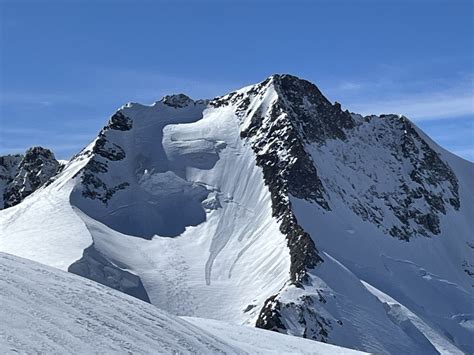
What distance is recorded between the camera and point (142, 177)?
13250 centimetres

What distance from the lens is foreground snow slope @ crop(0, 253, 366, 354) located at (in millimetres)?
46281

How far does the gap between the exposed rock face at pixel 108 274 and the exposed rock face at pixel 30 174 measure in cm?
5461

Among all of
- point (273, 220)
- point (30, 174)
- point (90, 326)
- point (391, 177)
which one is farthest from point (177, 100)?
point (90, 326)

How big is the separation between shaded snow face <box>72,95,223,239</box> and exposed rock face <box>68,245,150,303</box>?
46.3ft

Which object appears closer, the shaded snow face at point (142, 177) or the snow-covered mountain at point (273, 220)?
the snow-covered mountain at point (273, 220)

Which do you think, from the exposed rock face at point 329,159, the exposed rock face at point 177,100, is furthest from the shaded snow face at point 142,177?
the exposed rock face at point 329,159

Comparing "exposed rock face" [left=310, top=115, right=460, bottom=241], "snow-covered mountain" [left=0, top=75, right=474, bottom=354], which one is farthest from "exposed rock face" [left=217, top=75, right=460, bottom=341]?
"snow-covered mountain" [left=0, top=75, right=474, bottom=354]

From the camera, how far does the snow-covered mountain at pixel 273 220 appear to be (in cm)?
10469

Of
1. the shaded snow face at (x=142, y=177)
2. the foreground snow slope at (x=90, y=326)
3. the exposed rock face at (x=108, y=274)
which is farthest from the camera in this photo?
the shaded snow face at (x=142, y=177)

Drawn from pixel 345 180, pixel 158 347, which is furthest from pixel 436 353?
pixel 158 347

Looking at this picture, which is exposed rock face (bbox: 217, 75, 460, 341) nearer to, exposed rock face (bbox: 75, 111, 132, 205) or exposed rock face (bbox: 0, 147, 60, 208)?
exposed rock face (bbox: 75, 111, 132, 205)

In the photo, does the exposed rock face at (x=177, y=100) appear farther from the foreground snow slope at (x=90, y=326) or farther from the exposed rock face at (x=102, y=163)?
the foreground snow slope at (x=90, y=326)

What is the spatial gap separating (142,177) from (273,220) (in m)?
23.4

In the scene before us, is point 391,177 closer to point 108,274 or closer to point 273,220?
point 273,220
